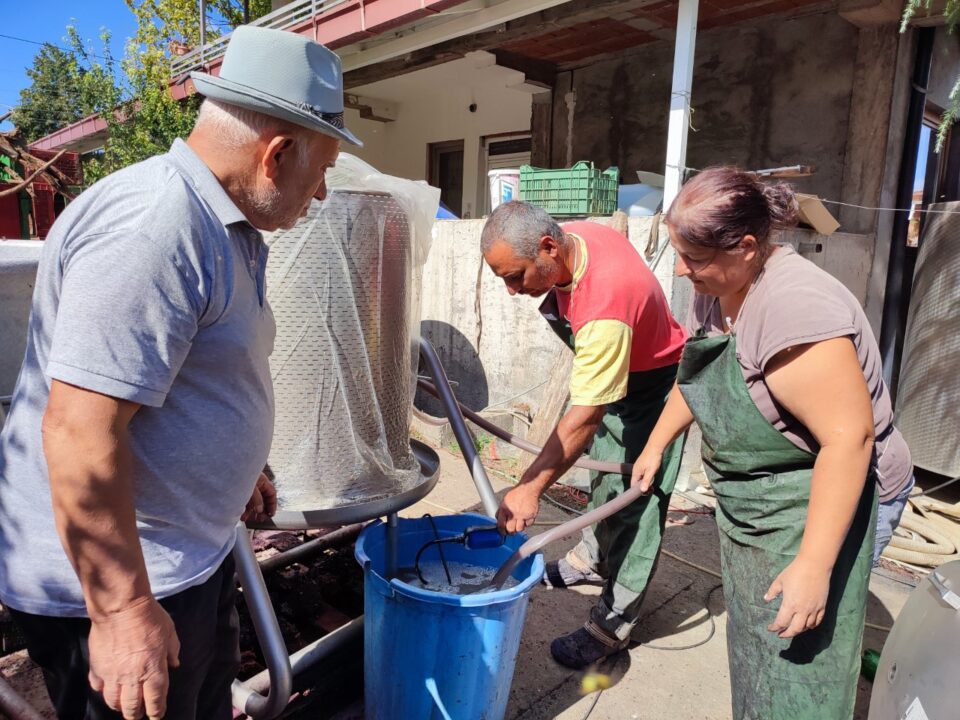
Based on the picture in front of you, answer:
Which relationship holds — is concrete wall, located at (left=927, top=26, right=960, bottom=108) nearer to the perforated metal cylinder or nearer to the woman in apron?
the woman in apron

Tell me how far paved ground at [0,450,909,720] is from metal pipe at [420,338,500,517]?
803mm

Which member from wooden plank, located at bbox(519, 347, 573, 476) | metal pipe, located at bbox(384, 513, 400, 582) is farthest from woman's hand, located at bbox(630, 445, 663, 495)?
wooden plank, located at bbox(519, 347, 573, 476)

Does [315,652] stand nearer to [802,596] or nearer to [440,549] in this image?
[440,549]

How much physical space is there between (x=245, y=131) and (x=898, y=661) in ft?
6.91

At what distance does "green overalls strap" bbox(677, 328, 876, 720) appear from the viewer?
168cm

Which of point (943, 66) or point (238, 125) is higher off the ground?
point (943, 66)

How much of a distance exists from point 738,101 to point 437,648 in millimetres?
6223

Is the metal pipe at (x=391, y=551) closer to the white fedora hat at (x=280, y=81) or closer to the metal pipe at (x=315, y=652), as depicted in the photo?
the metal pipe at (x=315, y=652)

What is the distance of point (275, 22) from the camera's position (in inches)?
321

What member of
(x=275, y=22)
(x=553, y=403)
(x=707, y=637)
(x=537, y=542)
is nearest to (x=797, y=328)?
(x=537, y=542)

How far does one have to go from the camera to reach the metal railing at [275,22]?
7.33 meters

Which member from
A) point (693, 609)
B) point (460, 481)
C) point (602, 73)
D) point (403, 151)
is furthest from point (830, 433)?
point (403, 151)

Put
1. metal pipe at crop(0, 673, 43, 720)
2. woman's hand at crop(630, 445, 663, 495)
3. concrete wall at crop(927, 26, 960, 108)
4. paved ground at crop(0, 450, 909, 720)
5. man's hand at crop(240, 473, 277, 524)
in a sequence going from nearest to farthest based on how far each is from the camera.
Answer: metal pipe at crop(0, 673, 43, 720) → man's hand at crop(240, 473, 277, 524) → woman's hand at crop(630, 445, 663, 495) → paved ground at crop(0, 450, 909, 720) → concrete wall at crop(927, 26, 960, 108)

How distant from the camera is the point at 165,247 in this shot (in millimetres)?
1007
